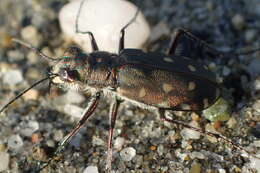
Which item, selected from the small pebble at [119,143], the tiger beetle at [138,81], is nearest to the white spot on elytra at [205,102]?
the tiger beetle at [138,81]

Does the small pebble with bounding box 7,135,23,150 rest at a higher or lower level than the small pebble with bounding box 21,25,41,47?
lower

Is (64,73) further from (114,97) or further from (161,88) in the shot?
(161,88)

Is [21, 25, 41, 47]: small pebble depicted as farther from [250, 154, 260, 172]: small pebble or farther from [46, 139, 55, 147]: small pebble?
[250, 154, 260, 172]: small pebble

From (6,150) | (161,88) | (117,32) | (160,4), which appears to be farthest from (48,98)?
(160,4)

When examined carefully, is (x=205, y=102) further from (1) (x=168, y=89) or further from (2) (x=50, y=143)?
(2) (x=50, y=143)

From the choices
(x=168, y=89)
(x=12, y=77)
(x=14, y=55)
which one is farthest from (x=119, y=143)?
(x=14, y=55)

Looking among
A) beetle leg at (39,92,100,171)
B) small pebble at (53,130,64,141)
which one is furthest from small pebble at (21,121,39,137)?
beetle leg at (39,92,100,171)

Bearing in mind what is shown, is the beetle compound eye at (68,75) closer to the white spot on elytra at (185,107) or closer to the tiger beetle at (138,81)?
the tiger beetle at (138,81)
